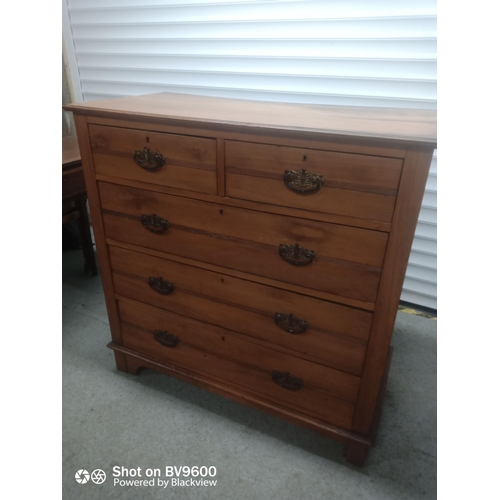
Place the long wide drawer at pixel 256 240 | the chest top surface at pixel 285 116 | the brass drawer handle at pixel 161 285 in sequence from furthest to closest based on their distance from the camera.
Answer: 1. the brass drawer handle at pixel 161 285
2. the long wide drawer at pixel 256 240
3. the chest top surface at pixel 285 116

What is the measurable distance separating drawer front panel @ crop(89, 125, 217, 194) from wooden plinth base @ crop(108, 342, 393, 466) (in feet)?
2.47

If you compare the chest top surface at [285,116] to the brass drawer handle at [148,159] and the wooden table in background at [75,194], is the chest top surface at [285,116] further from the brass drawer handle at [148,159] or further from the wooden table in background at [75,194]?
the wooden table in background at [75,194]

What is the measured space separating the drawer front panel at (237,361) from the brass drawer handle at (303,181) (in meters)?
0.57

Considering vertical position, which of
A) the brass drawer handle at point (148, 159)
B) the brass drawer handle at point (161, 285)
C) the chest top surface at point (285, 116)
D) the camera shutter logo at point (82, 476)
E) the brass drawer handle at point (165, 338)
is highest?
the chest top surface at point (285, 116)

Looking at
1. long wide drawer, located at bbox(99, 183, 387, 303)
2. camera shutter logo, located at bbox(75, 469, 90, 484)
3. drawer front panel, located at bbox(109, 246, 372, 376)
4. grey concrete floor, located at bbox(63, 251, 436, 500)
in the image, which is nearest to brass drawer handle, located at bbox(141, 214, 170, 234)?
long wide drawer, located at bbox(99, 183, 387, 303)

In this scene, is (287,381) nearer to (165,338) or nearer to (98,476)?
(165,338)

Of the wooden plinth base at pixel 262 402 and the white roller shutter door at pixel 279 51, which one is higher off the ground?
the white roller shutter door at pixel 279 51

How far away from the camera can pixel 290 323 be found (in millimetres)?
1236

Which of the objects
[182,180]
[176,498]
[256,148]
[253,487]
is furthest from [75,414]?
[256,148]

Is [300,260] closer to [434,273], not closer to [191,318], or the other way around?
[191,318]

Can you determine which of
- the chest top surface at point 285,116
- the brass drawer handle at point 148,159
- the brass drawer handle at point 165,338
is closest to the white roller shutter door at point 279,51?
the chest top surface at point 285,116

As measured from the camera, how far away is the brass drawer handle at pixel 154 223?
1.28 m

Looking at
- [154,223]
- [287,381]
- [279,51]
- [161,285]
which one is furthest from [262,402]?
[279,51]

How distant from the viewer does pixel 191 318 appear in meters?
1.43
